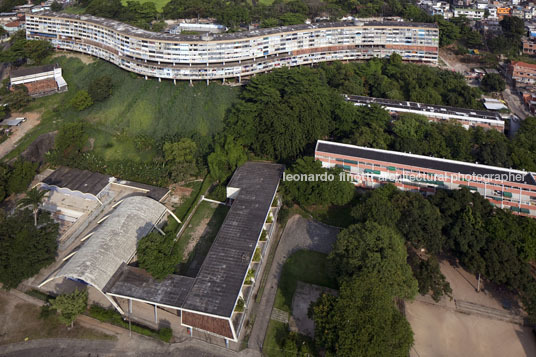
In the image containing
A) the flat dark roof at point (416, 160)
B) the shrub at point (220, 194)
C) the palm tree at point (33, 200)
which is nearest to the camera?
the palm tree at point (33, 200)

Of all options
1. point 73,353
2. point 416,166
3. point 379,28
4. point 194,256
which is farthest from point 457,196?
point 379,28

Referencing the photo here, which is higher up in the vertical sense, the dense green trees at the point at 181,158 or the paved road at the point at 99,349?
the dense green trees at the point at 181,158

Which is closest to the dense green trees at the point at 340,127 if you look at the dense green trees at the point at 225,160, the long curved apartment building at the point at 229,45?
the dense green trees at the point at 225,160

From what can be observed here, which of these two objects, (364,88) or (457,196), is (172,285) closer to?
(457,196)

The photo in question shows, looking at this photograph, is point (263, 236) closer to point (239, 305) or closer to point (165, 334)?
point (239, 305)

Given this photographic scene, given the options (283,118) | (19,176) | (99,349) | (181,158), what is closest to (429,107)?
(283,118)

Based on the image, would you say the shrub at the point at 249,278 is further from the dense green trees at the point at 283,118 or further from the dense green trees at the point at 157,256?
the dense green trees at the point at 283,118
